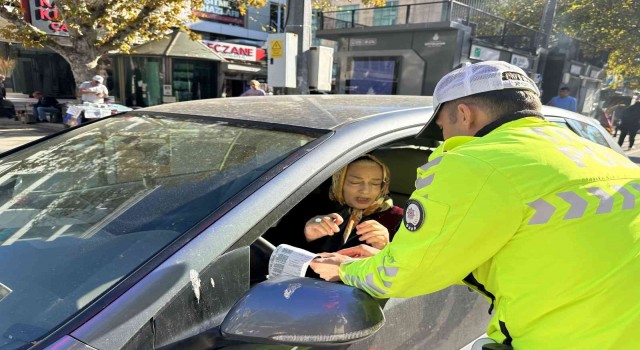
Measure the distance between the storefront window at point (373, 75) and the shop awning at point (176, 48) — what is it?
621cm

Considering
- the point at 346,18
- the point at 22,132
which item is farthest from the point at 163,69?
the point at 346,18

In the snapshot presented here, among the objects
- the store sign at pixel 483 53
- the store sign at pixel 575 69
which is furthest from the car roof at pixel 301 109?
the store sign at pixel 575 69

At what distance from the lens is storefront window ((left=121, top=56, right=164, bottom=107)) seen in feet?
56.9

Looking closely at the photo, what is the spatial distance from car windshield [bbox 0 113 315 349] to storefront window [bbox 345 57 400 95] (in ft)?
37.0

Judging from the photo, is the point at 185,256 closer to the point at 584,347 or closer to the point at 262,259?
the point at 262,259

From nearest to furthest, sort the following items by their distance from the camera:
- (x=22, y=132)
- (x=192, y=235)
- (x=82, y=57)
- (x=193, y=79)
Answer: (x=192, y=235) → (x=82, y=57) → (x=22, y=132) → (x=193, y=79)

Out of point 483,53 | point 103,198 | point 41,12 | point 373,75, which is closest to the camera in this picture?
point 103,198

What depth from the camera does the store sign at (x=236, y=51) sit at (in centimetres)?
1966

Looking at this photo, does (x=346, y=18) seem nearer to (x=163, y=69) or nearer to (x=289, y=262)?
(x=163, y=69)

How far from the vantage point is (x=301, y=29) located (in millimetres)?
6449

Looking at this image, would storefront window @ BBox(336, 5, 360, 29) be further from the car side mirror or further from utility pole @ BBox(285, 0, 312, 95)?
the car side mirror

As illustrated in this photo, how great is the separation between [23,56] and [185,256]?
79.5 feet

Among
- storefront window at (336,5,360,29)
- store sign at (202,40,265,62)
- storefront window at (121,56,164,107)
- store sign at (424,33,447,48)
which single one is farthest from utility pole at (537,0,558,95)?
storefront window at (121,56,164,107)

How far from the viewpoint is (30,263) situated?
1.26m
